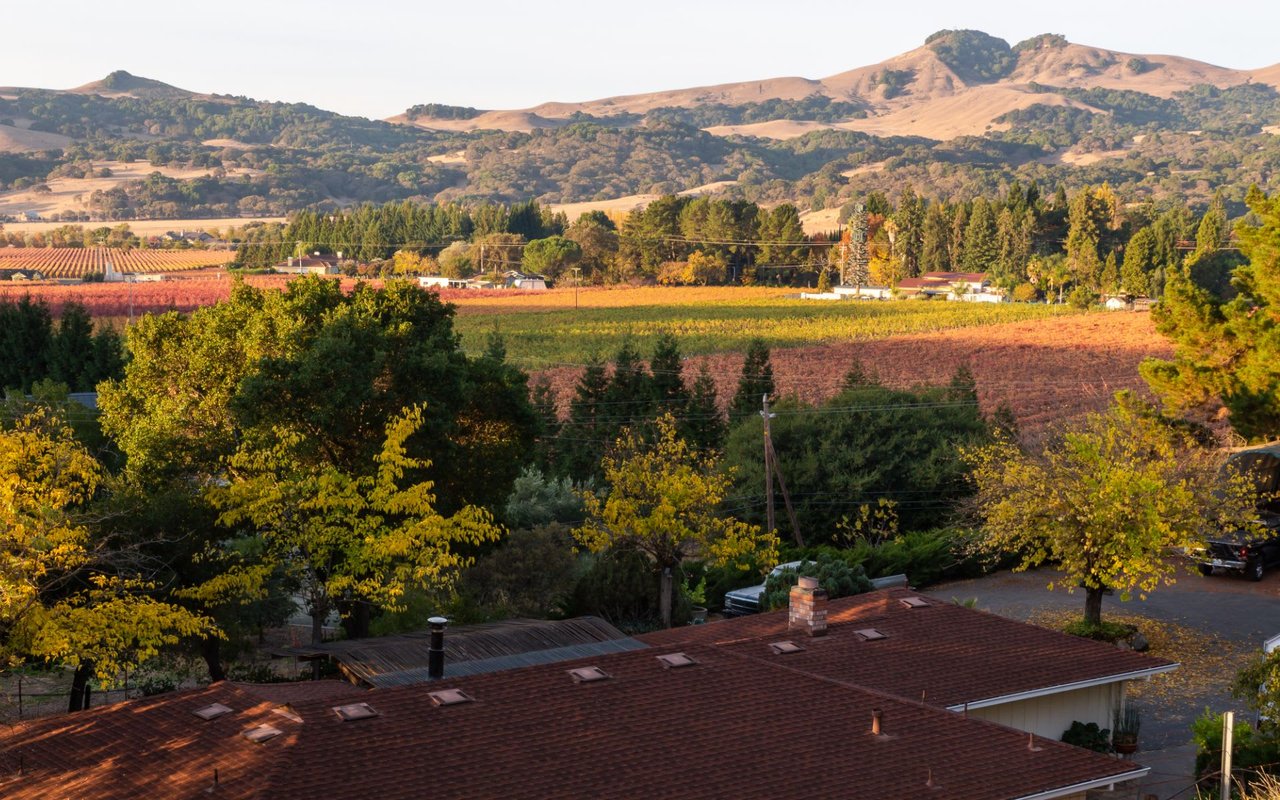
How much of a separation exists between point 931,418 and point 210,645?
27.8m

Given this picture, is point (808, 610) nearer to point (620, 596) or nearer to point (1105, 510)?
point (620, 596)

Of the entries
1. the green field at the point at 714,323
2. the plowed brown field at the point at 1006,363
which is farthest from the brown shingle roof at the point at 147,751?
the green field at the point at 714,323

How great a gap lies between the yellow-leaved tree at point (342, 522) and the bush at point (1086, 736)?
12149 millimetres

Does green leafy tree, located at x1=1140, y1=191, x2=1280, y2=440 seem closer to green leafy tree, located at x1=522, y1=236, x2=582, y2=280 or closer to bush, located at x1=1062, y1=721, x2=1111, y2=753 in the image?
bush, located at x1=1062, y1=721, x2=1111, y2=753

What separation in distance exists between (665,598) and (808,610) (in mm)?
9337

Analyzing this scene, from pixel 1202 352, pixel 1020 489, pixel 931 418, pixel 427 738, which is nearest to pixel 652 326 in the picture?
pixel 931 418

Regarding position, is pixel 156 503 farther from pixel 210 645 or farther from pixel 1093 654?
pixel 1093 654

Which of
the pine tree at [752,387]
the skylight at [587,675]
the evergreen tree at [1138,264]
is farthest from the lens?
the evergreen tree at [1138,264]

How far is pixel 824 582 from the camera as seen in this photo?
3147cm

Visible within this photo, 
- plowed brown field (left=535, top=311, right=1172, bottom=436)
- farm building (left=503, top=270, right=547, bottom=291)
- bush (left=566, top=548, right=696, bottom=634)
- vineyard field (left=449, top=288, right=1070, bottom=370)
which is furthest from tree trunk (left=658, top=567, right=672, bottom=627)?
farm building (left=503, top=270, right=547, bottom=291)

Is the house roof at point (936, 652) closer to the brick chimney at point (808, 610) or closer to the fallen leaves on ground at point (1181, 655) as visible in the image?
the brick chimney at point (808, 610)

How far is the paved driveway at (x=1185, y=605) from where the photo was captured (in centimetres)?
2752

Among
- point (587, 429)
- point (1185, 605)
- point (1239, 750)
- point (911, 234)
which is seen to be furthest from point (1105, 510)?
point (911, 234)

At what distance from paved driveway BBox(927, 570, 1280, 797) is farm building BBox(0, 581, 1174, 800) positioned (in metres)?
7.92
